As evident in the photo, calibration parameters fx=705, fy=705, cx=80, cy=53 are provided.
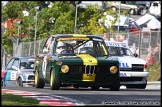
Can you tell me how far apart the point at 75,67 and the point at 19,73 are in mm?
6634

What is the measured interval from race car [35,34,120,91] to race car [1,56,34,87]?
450 cm

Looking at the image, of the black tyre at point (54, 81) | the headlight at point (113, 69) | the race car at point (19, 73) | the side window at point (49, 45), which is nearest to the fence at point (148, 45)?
the race car at point (19, 73)

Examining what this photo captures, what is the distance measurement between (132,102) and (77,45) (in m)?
6.42

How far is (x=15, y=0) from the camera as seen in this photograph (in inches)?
1861

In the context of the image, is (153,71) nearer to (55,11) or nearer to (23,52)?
(23,52)

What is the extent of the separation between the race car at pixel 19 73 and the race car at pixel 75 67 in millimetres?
Answer: 4496

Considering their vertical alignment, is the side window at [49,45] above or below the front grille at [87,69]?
above

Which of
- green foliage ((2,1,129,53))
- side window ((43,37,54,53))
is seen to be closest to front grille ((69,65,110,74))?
side window ((43,37,54,53))

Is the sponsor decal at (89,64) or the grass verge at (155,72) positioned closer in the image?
the sponsor decal at (89,64)

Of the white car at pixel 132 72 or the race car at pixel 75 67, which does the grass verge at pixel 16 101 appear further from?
the white car at pixel 132 72

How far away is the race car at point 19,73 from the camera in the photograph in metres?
24.9

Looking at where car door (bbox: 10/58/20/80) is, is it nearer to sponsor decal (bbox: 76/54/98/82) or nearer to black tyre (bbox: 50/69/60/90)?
black tyre (bbox: 50/69/60/90)

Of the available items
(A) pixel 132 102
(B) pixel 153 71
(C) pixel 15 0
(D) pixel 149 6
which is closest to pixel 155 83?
(B) pixel 153 71

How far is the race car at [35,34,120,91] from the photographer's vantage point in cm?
1903
